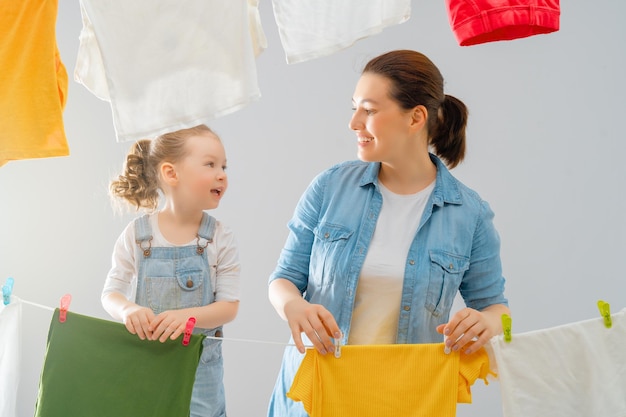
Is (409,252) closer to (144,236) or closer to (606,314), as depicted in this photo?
(606,314)

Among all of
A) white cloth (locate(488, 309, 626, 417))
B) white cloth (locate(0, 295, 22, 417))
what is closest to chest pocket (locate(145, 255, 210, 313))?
white cloth (locate(0, 295, 22, 417))

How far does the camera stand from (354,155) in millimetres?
2609

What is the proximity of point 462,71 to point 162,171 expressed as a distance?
51.0 inches

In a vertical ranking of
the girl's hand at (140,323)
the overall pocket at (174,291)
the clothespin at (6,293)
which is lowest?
the girl's hand at (140,323)

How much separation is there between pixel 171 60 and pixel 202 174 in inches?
19.0

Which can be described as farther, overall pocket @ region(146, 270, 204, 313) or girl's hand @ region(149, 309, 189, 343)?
overall pocket @ region(146, 270, 204, 313)

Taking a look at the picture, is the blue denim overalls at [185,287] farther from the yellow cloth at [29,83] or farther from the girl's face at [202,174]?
the yellow cloth at [29,83]

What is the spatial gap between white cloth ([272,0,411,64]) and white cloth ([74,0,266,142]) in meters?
0.06

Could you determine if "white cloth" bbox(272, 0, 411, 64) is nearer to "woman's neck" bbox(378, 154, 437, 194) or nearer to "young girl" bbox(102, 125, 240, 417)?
"woman's neck" bbox(378, 154, 437, 194)

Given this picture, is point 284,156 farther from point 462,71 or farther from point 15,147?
point 15,147

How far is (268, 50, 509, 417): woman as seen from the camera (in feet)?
4.59

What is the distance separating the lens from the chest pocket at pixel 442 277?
1.39 meters

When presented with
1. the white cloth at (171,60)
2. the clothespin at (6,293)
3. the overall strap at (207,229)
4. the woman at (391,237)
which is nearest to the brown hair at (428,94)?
the woman at (391,237)

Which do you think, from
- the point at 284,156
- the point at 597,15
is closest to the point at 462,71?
the point at 597,15
